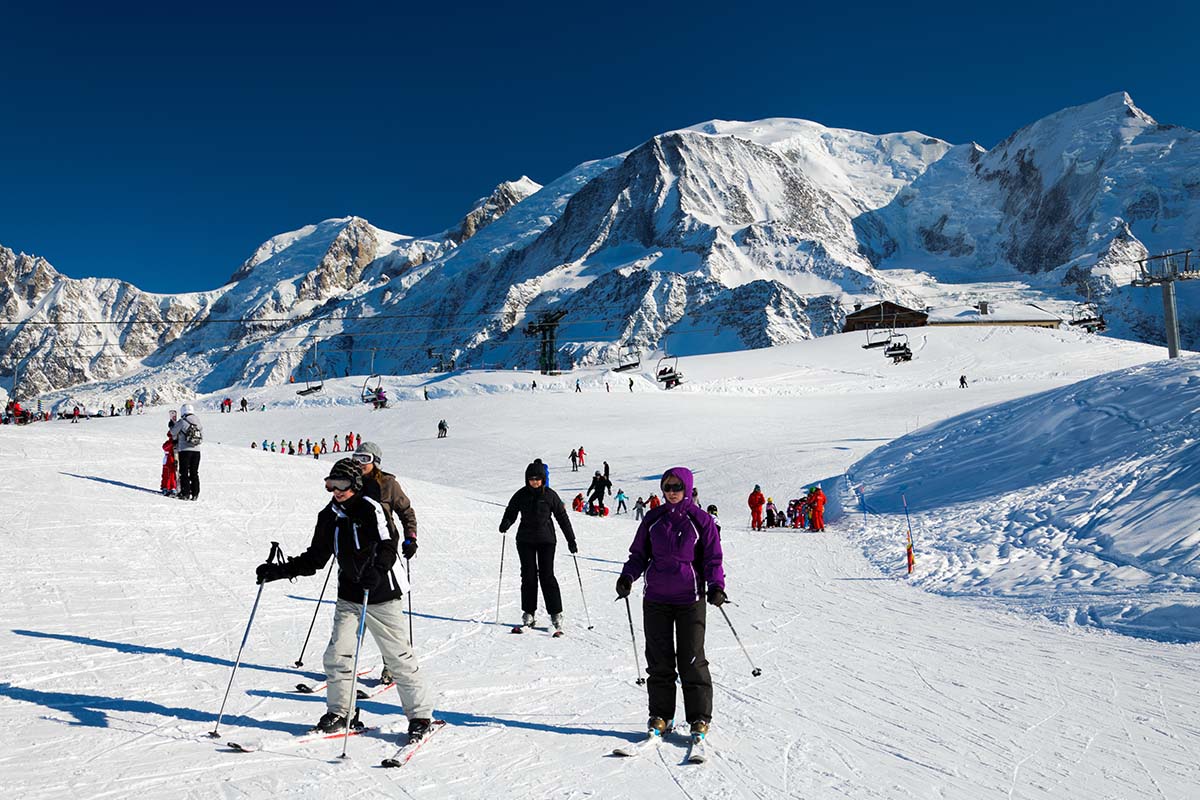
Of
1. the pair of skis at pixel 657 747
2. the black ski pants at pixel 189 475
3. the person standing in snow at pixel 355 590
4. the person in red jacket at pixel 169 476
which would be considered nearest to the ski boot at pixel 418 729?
the person standing in snow at pixel 355 590

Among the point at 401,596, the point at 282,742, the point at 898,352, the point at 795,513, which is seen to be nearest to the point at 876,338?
the point at 898,352

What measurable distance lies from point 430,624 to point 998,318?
112693 mm

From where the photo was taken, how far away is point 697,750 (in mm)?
4609

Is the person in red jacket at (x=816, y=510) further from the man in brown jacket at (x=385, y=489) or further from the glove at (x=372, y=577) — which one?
the glove at (x=372, y=577)

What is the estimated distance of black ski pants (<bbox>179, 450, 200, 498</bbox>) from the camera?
14520mm

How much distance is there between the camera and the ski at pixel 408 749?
4352mm

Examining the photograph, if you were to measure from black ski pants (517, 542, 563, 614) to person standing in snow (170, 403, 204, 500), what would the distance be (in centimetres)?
787

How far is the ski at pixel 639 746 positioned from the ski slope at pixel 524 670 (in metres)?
0.07

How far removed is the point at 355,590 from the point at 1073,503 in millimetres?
12758

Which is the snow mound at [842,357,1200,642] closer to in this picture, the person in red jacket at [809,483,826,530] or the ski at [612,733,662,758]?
the person in red jacket at [809,483,826,530]

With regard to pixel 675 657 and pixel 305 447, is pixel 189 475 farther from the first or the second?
pixel 305 447

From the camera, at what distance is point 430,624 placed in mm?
8469

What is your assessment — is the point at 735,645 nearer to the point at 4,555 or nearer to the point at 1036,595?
the point at 1036,595

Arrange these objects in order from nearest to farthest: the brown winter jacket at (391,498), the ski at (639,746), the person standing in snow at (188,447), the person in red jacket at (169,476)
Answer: the ski at (639,746)
the brown winter jacket at (391,498)
the person standing in snow at (188,447)
the person in red jacket at (169,476)
